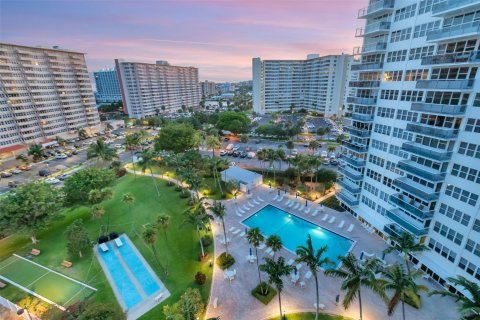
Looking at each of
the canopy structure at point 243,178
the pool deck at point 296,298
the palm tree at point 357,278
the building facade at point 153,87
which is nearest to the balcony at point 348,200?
the pool deck at point 296,298

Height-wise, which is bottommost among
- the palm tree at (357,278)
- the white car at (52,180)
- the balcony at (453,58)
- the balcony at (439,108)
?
the white car at (52,180)

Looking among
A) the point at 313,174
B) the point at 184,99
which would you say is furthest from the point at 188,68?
the point at 313,174

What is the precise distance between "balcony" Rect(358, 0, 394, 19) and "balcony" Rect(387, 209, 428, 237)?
30.7 meters

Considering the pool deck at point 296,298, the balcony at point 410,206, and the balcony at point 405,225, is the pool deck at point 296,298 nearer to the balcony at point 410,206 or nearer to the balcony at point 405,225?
the balcony at point 405,225

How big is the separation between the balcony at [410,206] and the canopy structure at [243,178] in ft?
97.2

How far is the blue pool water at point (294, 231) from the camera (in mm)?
38531

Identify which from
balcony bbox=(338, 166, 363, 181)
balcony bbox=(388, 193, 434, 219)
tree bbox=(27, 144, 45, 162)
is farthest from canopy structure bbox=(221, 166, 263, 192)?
tree bbox=(27, 144, 45, 162)

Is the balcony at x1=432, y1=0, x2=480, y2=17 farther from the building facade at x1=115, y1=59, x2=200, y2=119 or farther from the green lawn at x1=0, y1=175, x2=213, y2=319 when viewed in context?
the building facade at x1=115, y1=59, x2=200, y2=119

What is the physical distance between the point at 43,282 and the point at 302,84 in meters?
161

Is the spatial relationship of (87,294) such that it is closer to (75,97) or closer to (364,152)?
(364,152)

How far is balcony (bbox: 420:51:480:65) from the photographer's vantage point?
23.6 meters

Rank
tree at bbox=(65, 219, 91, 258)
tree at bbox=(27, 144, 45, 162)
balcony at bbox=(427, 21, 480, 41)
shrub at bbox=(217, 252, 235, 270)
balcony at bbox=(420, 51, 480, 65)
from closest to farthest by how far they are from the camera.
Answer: balcony at bbox=(427, 21, 480, 41)
balcony at bbox=(420, 51, 480, 65)
shrub at bbox=(217, 252, 235, 270)
tree at bbox=(65, 219, 91, 258)
tree at bbox=(27, 144, 45, 162)

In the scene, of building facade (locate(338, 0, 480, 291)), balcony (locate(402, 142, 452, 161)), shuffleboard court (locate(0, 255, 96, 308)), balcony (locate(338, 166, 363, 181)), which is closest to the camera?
building facade (locate(338, 0, 480, 291))

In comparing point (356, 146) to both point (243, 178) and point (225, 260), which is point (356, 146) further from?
point (225, 260)
